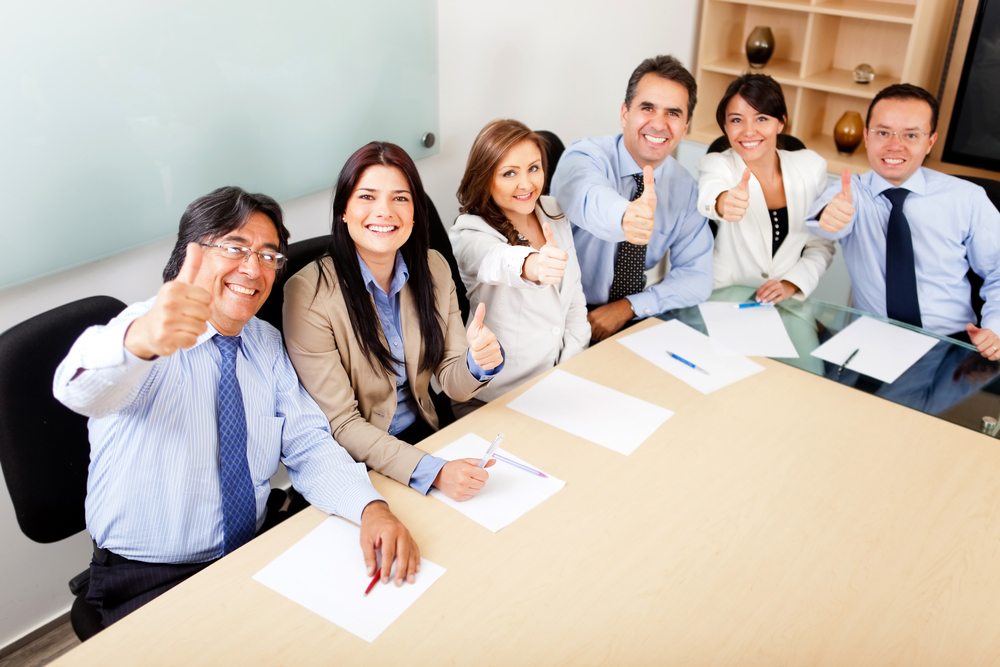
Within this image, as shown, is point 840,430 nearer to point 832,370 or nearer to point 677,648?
point 832,370

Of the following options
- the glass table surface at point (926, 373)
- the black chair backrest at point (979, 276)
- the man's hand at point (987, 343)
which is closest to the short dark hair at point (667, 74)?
the glass table surface at point (926, 373)

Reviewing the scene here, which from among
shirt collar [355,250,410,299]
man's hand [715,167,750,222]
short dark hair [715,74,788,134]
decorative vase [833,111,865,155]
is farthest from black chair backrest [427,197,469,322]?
decorative vase [833,111,865,155]

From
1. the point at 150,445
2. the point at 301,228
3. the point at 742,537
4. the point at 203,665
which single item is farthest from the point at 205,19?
the point at 742,537

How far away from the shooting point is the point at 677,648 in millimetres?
1173

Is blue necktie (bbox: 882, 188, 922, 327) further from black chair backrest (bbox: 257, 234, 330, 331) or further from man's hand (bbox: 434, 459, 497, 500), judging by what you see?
black chair backrest (bbox: 257, 234, 330, 331)

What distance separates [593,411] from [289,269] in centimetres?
77

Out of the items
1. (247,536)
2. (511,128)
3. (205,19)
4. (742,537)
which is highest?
(205,19)

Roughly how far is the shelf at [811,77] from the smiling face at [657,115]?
57.8 inches

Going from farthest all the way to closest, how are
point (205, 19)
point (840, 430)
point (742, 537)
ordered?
1. point (205, 19)
2. point (840, 430)
3. point (742, 537)

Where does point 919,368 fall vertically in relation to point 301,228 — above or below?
below

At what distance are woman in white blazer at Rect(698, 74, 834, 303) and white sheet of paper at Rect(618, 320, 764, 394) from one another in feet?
1.25

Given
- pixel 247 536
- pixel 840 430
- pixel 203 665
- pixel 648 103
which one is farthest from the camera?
pixel 648 103

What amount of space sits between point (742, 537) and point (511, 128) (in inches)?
43.9

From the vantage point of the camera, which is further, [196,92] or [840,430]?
[196,92]
